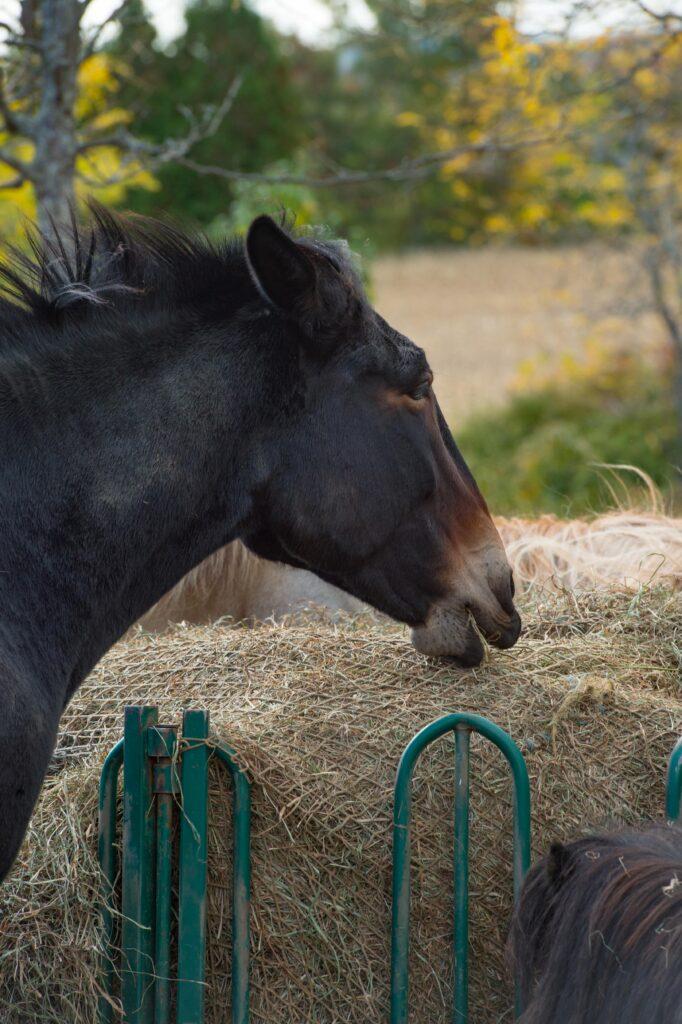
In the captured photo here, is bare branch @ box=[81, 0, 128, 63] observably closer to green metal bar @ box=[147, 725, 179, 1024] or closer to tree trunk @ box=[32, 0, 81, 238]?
tree trunk @ box=[32, 0, 81, 238]

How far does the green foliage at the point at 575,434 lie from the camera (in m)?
12.2

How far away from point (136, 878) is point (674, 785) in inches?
49.9

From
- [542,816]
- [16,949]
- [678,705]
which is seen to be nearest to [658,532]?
[678,705]

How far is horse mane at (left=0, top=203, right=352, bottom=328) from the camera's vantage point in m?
2.42

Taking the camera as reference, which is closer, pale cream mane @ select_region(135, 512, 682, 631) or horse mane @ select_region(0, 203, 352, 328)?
horse mane @ select_region(0, 203, 352, 328)

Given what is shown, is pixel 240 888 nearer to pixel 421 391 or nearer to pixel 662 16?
pixel 421 391

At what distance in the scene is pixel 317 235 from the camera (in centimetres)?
289

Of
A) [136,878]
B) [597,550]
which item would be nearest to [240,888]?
[136,878]

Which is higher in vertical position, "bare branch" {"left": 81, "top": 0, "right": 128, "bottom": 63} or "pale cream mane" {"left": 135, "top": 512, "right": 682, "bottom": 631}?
"bare branch" {"left": 81, "top": 0, "right": 128, "bottom": 63}

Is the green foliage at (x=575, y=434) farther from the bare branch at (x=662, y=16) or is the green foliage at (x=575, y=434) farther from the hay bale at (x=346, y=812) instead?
the hay bale at (x=346, y=812)

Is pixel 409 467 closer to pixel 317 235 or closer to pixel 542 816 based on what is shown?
pixel 317 235

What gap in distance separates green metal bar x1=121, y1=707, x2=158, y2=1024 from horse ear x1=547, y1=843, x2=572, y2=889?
99 cm

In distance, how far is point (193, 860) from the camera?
253 centimetres

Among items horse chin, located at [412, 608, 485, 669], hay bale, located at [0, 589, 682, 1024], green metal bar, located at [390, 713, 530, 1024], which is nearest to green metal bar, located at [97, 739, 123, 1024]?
hay bale, located at [0, 589, 682, 1024]
